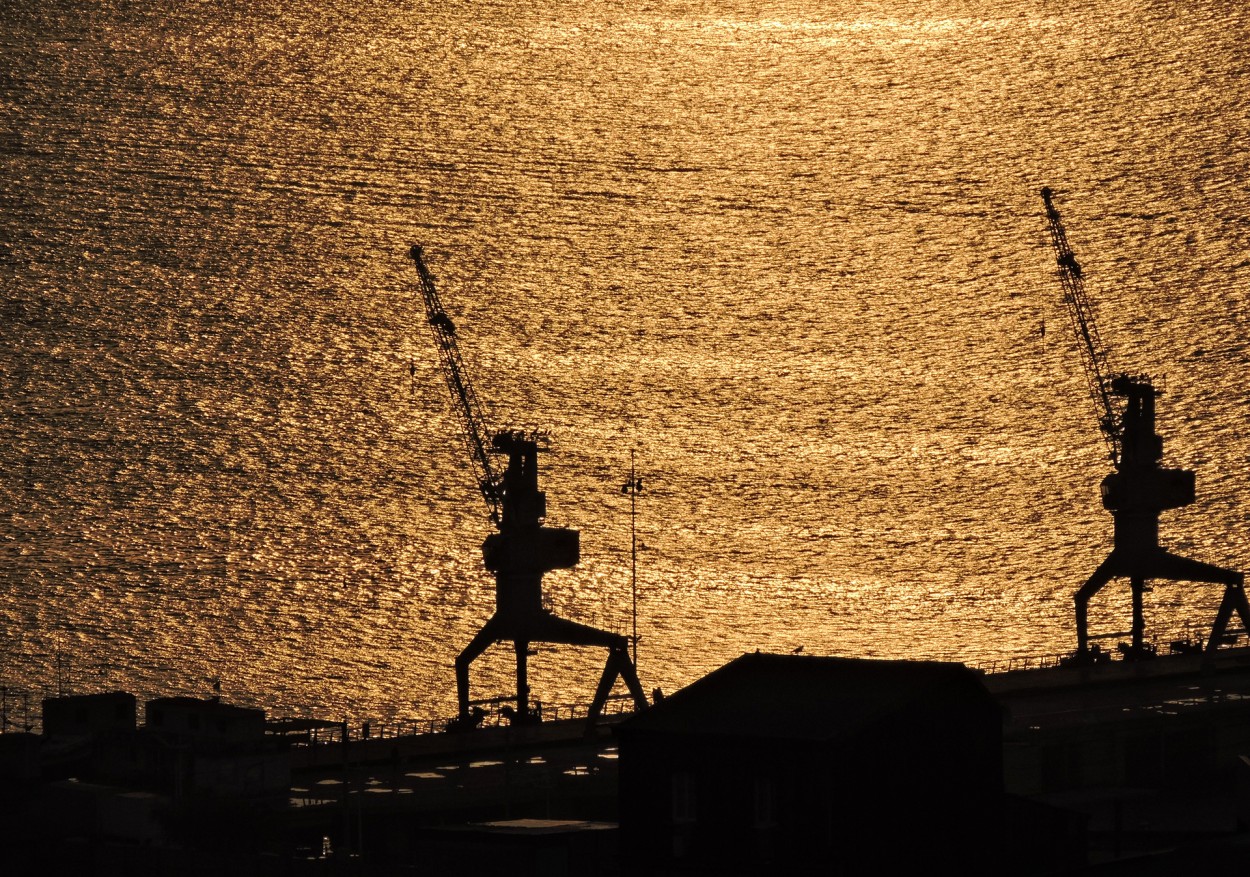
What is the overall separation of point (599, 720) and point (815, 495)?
66.2 m

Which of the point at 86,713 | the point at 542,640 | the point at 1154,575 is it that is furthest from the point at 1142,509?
the point at 86,713

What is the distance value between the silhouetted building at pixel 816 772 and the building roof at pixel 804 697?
3cm

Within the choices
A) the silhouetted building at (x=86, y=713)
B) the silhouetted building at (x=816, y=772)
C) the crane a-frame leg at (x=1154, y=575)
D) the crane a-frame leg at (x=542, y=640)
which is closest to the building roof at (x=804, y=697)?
the silhouetted building at (x=816, y=772)

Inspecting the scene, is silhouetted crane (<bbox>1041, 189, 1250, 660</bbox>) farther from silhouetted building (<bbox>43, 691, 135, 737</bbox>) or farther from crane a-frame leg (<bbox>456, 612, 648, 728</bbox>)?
silhouetted building (<bbox>43, 691, 135, 737</bbox>)

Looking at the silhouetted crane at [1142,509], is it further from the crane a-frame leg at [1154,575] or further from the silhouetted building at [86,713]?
the silhouetted building at [86,713]

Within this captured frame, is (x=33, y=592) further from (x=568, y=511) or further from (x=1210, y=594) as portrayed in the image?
(x=1210, y=594)

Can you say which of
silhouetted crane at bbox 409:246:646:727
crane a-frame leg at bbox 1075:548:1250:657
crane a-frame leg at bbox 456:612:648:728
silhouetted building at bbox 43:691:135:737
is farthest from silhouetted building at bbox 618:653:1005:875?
crane a-frame leg at bbox 1075:548:1250:657

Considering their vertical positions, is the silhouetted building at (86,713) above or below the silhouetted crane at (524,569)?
below

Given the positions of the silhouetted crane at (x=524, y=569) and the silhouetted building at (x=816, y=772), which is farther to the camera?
the silhouetted crane at (x=524, y=569)

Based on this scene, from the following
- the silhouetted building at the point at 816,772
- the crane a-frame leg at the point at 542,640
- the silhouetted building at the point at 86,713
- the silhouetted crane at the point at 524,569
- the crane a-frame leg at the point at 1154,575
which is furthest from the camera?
the crane a-frame leg at the point at 1154,575

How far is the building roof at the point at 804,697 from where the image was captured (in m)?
77.9

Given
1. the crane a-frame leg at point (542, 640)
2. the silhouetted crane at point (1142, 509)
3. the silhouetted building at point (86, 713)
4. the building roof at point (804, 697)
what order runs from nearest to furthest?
the building roof at point (804, 697), the silhouetted building at point (86, 713), the crane a-frame leg at point (542, 640), the silhouetted crane at point (1142, 509)

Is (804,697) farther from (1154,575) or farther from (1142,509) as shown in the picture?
(1142,509)

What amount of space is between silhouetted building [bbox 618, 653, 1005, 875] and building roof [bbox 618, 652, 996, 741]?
3cm
